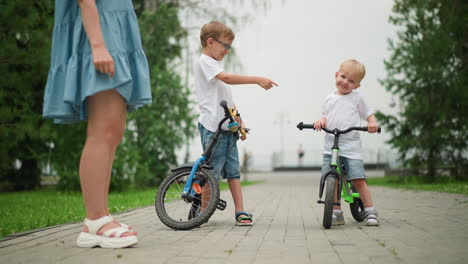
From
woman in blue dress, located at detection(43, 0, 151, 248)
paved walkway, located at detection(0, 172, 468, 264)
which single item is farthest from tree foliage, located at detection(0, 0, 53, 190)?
woman in blue dress, located at detection(43, 0, 151, 248)

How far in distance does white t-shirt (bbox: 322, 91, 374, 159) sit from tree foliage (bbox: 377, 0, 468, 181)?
487 inches

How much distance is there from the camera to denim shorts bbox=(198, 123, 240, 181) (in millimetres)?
5027

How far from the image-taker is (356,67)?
200 inches

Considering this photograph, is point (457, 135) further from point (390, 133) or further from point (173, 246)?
point (173, 246)

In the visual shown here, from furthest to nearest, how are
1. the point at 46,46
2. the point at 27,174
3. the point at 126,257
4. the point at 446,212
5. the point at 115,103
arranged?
the point at 27,174 < the point at 46,46 < the point at 446,212 < the point at 115,103 < the point at 126,257

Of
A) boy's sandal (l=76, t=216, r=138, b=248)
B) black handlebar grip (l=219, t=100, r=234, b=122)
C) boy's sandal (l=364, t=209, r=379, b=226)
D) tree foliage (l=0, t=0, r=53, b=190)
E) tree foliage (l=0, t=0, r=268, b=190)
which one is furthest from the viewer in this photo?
tree foliage (l=0, t=0, r=268, b=190)

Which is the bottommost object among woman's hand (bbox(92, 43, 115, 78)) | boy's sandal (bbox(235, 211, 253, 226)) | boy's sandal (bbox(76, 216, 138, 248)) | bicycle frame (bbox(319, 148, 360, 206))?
boy's sandal (bbox(235, 211, 253, 226))

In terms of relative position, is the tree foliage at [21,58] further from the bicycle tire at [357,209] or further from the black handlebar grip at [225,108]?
the bicycle tire at [357,209]

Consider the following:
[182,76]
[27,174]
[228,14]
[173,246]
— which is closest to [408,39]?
[228,14]

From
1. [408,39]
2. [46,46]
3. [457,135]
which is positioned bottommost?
Answer: [457,135]

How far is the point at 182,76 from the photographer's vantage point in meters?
17.9

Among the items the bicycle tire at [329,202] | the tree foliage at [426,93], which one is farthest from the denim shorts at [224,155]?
the tree foliage at [426,93]

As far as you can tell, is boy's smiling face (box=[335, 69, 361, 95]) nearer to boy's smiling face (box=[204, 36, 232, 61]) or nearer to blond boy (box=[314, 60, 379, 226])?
blond boy (box=[314, 60, 379, 226])

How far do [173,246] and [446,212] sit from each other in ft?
12.5
